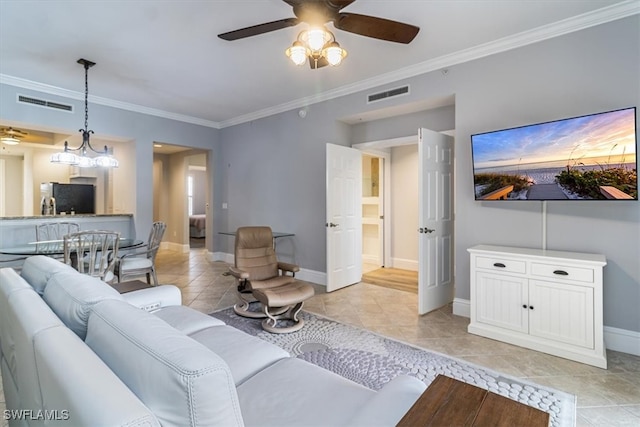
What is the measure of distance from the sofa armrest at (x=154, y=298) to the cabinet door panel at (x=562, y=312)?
9.73 ft

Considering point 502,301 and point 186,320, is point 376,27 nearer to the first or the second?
point 186,320

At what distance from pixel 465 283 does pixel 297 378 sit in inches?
105

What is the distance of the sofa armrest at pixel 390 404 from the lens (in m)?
1.09

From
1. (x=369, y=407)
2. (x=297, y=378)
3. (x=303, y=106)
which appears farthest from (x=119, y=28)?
(x=369, y=407)

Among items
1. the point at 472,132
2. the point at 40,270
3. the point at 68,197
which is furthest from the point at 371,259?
the point at 68,197

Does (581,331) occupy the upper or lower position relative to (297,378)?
lower

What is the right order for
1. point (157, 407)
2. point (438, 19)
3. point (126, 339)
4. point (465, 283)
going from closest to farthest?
point (157, 407) < point (126, 339) < point (438, 19) < point (465, 283)

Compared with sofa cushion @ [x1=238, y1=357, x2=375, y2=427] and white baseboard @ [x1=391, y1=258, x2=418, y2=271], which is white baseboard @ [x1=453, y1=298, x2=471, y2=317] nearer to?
white baseboard @ [x1=391, y1=258, x2=418, y2=271]

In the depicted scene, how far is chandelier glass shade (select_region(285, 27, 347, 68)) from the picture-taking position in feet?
6.96

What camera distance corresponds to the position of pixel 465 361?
2.49 metres

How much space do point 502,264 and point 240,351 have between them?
2.42 metres

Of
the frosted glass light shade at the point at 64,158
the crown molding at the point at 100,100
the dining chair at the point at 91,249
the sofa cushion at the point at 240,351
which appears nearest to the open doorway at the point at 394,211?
the crown molding at the point at 100,100

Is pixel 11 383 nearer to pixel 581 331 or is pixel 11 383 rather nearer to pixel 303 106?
pixel 581 331

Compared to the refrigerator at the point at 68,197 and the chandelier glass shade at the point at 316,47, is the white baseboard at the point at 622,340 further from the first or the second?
the refrigerator at the point at 68,197
